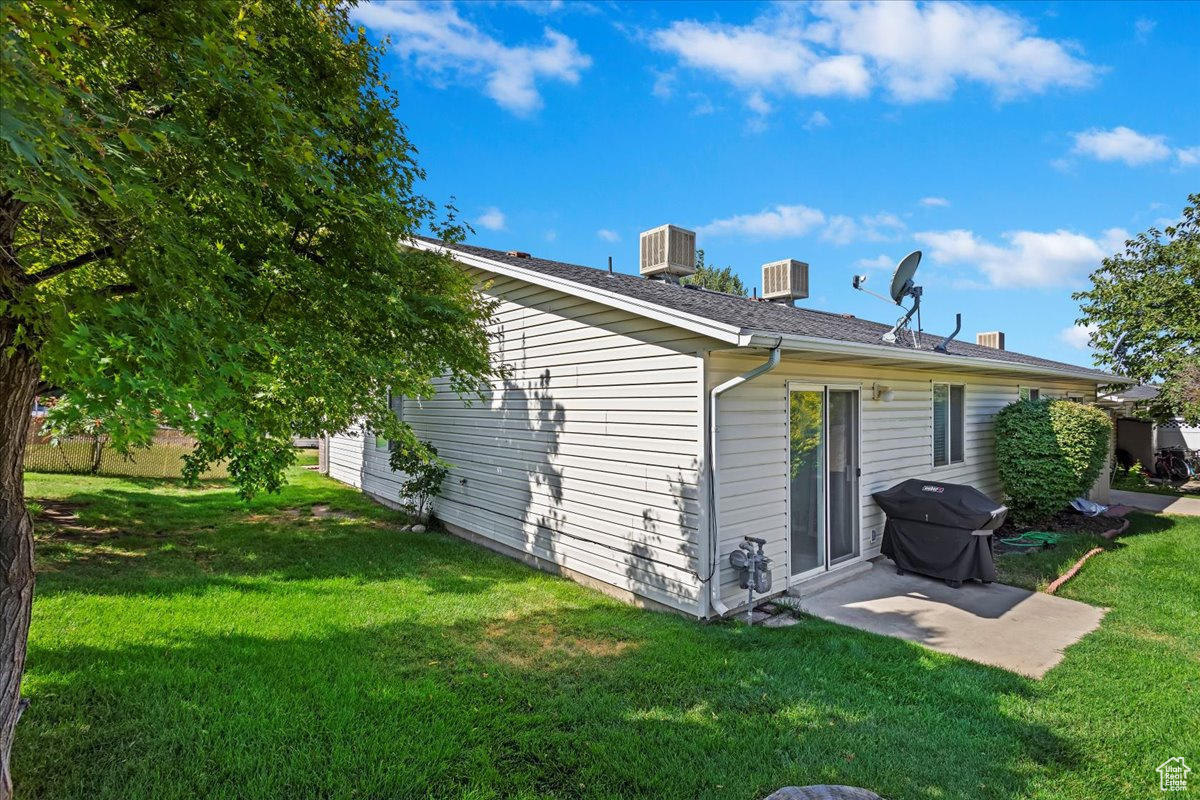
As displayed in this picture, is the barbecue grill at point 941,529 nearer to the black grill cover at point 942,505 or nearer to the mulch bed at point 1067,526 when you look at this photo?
the black grill cover at point 942,505

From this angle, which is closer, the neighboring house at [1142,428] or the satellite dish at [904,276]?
the satellite dish at [904,276]

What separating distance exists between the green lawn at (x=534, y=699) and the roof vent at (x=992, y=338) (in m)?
14.2

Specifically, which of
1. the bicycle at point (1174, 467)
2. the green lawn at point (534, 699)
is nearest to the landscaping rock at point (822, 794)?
the green lawn at point (534, 699)

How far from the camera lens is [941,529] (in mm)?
6367

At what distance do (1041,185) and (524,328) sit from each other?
36.8 feet

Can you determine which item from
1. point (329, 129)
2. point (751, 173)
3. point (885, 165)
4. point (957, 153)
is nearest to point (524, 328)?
point (329, 129)

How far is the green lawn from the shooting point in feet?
9.75

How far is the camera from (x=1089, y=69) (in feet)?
28.7

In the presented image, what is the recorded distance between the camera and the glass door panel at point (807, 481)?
611 centimetres

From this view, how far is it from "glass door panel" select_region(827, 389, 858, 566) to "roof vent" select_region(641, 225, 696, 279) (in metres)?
4.40

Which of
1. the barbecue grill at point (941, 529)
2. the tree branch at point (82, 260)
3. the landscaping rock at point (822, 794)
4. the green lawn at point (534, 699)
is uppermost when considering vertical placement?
the tree branch at point (82, 260)

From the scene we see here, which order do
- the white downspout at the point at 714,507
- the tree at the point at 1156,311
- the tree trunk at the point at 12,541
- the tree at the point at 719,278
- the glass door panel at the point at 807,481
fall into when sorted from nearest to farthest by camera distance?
the tree trunk at the point at 12,541
the white downspout at the point at 714,507
the glass door panel at the point at 807,481
the tree at the point at 1156,311
the tree at the point at 719,278

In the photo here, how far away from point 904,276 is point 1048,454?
12.9 feet

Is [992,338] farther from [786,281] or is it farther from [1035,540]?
[1035,540]
